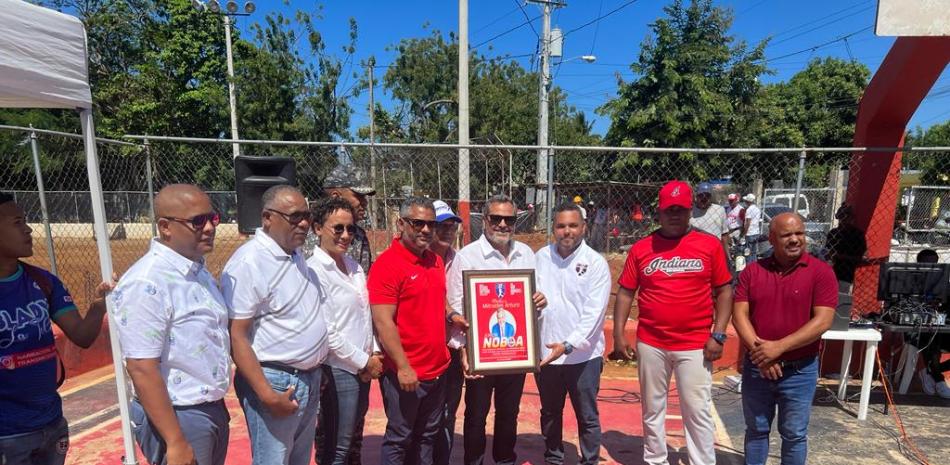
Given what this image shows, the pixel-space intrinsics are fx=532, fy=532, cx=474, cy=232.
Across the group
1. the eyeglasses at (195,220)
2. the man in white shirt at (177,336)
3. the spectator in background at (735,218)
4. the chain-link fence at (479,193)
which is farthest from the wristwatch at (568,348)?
the spectator in background at (735,218)

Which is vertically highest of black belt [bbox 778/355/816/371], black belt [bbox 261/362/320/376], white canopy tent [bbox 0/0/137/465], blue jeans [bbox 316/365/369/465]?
white canopy tent [bbox 0/0/137/465]

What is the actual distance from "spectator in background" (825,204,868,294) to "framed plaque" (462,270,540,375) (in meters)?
4.03

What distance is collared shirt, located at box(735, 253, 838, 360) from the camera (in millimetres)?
3180

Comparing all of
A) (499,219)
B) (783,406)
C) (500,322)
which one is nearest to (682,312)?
(783,406)

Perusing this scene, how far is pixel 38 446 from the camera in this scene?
7.14ft

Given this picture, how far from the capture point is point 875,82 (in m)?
5.13

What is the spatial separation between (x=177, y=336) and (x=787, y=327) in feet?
10.6

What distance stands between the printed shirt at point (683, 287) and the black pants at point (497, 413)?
981 millimetres

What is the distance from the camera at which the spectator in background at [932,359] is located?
5062mm

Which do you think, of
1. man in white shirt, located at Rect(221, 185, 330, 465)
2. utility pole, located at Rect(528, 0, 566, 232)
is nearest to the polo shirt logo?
man in white shirt, located at Rect(221, 185, 330, 465)

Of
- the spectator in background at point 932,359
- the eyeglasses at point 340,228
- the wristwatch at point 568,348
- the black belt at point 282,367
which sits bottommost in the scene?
the spectator in background at point 932,359

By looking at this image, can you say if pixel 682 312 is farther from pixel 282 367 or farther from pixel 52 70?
pixel 52 70

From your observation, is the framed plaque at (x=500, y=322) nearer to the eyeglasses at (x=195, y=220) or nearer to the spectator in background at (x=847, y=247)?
the eyeglasses at (x=195, y=220)

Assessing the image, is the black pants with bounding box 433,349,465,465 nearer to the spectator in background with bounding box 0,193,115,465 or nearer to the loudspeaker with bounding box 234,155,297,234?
the spectator in background with bounding box 0,193,115,465
